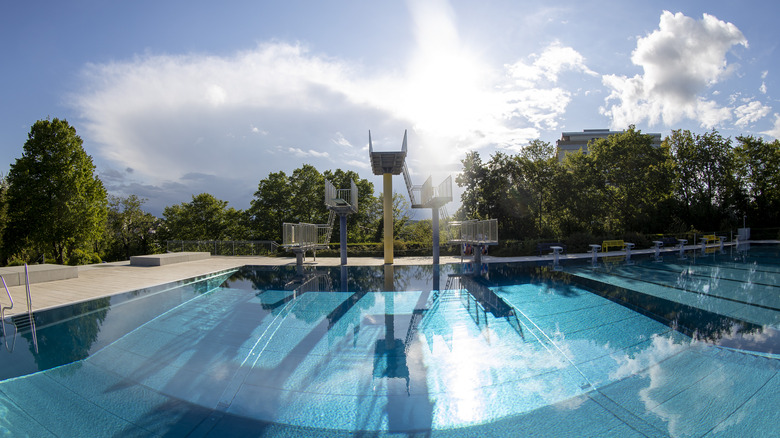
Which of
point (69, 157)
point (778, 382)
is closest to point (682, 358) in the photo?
point (778, 382)

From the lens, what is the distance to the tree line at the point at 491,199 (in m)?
19.8

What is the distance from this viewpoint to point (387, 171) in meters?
16.9

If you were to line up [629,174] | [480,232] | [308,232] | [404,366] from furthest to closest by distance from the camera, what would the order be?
1. [629,174]
2. [308,232]
3. [480,232]
4. [404,366]

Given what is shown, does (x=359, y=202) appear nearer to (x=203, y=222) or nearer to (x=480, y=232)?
(x=203, y=222)

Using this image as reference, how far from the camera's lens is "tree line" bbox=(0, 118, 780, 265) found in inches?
779

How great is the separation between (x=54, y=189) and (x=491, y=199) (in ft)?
91.4

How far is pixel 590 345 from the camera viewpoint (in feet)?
20.2

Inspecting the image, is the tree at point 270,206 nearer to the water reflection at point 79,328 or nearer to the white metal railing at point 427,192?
the white metal railing at point 427,192

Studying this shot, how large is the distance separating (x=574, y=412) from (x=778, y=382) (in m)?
3.47

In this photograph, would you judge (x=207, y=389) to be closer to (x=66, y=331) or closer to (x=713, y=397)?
(x=66, y=331)

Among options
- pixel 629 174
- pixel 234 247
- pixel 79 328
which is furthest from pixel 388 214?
pixel 629 174

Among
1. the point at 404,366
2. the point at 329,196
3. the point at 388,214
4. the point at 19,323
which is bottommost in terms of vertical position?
the point at 404,366

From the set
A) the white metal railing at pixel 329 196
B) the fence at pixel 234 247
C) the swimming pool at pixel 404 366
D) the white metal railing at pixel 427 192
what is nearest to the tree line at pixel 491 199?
the fence at pixel 234 247

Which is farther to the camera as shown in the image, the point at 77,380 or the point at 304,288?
the point at 304,288
